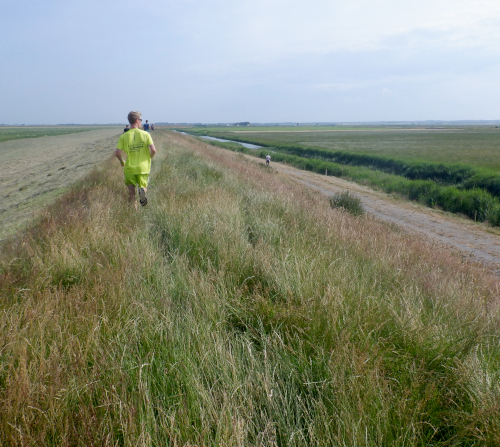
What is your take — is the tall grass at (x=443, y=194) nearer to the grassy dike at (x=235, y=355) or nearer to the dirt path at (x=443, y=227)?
the dirt path at (x=443, y=227)

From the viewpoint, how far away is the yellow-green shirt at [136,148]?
684 centimetres

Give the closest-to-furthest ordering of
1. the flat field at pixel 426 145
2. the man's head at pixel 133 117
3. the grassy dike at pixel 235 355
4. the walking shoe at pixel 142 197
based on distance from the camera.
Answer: the grassy dike at pixel 235 355, the man's head at pixel 133 117, the walking shoe at pixel 142 197, the flat field at pixel 426 145

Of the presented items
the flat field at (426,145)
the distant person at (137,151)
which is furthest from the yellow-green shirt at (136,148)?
the flat field at (426,145)

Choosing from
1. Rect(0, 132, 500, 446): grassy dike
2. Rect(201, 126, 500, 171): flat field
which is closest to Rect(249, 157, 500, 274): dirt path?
Rect(0, 132, 500, 446): grassy dike

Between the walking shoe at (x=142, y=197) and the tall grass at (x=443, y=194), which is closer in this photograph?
the walking shoe at (x=142, y=197)

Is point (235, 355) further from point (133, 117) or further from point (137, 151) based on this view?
point (133, 117)

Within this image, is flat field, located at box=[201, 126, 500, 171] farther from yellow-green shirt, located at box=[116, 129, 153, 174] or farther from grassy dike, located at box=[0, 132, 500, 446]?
grassy dike, located at box=[0, 132, 500, 446]

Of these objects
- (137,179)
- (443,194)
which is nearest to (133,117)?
(137,179)

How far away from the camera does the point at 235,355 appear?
2.56m

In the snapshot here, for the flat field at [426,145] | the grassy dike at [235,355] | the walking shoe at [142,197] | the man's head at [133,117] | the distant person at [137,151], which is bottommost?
the flat field at [426,145]

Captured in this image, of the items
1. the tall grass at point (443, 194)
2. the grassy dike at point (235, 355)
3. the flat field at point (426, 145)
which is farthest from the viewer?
the flat field at point (426, 145)

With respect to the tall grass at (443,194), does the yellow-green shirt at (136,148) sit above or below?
above

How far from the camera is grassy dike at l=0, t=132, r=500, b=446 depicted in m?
1.96

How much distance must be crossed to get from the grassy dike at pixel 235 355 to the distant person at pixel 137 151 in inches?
105
